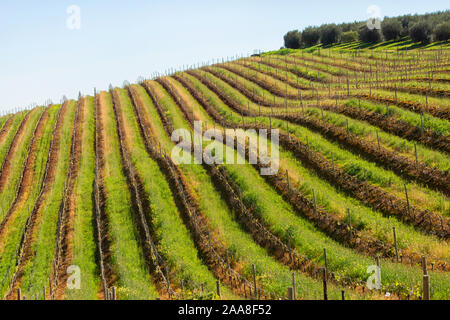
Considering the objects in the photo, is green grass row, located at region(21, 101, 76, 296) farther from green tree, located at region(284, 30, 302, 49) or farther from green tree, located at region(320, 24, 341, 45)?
green tree, located at region(284, 30, 302, 49)

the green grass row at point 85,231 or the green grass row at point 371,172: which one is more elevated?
the green grass row at point 371,172

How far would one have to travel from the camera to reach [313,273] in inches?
851

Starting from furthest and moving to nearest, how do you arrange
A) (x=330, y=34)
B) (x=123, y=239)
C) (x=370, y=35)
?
(x=330, y=34) → (x=370, y=35) → (x=123, y=239)

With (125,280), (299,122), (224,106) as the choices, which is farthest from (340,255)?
(224,106)

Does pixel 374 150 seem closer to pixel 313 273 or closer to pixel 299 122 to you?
pixel 299 122

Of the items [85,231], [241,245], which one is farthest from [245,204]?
[85,231]

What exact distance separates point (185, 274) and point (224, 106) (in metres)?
41.4

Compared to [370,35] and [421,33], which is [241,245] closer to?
[421,33]

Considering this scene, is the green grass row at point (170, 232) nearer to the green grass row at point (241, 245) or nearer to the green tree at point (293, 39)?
the green grass row at point (241, 245)

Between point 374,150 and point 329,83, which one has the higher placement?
point 329,83

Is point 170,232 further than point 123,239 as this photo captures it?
No

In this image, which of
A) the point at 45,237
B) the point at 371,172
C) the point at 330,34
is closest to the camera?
the point at 45,237

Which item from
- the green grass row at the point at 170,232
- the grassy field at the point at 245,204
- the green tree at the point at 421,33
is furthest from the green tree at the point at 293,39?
the green grass row at the point at 170,232

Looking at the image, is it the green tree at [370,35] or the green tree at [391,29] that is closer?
the green tree at [391,29]
